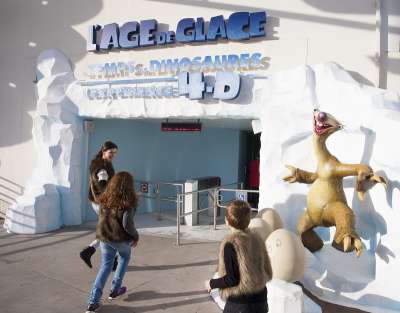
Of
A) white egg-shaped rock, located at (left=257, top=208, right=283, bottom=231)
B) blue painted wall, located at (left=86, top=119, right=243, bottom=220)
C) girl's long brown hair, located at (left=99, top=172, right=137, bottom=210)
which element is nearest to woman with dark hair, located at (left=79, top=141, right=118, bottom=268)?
girl's long brown hair, located at (left=99, top=172, right=137, bottom=210)

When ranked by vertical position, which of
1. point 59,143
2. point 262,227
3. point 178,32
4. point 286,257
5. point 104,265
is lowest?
point 104,265

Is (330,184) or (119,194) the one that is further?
(330,184)

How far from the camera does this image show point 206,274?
5.48m

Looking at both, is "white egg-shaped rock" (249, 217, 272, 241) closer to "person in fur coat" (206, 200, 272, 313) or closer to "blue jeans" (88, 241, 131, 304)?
"blue jeans" (88, 241, 131, 304)

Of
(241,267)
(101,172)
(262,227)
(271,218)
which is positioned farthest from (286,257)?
(101,172)

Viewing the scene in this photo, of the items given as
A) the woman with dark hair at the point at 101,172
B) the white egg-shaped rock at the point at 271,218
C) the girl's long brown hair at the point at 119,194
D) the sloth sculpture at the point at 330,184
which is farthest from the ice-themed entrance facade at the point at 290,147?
the girl's long brown hair at the point at 119,194

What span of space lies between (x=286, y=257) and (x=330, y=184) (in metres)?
1.16

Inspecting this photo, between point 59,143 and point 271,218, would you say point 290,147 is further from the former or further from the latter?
point 59,143

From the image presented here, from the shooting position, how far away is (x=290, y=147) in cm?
580

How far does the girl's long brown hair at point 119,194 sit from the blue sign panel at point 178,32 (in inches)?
163

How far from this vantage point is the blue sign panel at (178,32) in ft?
22.4

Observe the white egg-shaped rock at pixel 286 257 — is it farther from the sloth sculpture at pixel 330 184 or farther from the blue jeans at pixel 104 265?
the blue jeans at pixel 104 265

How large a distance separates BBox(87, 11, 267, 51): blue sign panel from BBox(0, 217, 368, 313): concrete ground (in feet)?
13.2

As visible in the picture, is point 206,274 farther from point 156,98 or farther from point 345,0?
point 345,0
